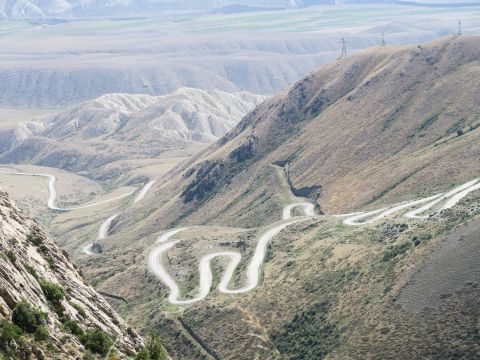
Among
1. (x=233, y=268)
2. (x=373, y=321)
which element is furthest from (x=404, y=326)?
(x=233, y=268)

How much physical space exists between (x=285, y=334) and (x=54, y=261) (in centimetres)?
5012

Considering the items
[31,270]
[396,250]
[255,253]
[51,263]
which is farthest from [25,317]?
[255,253]

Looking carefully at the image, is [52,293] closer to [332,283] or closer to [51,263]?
[51,263]

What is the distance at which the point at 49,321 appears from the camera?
156ft

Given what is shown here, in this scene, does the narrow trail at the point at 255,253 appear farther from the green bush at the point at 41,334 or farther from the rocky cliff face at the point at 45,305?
the green bush at the point at 41,334

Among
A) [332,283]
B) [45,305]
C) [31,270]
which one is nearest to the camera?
[45,305]

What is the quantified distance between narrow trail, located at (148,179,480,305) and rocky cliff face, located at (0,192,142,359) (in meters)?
62.8

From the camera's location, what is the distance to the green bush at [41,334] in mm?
44781

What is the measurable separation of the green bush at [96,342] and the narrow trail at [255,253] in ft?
239

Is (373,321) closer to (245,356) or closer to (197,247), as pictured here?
(245,356)

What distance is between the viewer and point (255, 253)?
144875 millimetres

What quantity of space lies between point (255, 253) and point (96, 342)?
95.1 meters

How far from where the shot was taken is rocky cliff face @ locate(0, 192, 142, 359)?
44188mm

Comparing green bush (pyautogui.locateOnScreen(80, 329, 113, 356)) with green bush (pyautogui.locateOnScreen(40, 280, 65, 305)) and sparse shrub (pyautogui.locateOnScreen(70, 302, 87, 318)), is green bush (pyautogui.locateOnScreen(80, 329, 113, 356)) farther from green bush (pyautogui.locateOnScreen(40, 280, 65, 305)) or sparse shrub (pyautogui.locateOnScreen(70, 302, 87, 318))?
sparse shrub (pyautogui.locateOnScreen(70, 302, 87, 318))
